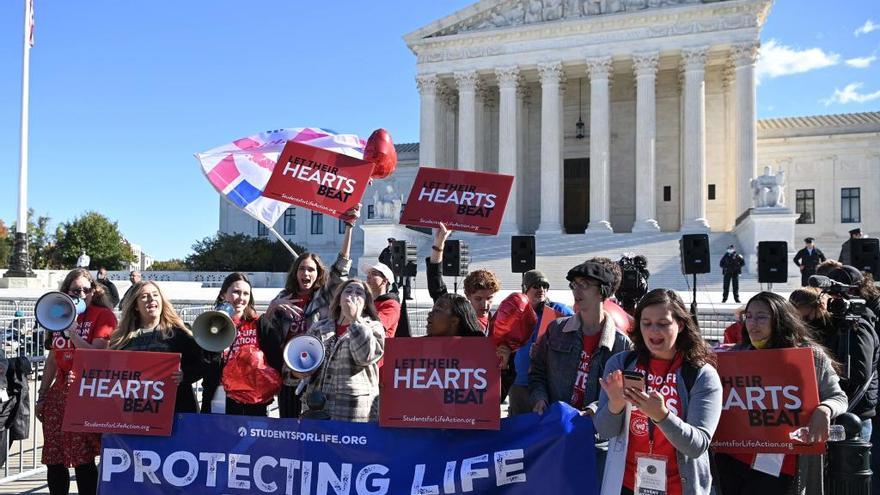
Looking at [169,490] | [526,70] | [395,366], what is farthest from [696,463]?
[526,70]

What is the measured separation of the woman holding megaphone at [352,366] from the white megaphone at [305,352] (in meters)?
0.22

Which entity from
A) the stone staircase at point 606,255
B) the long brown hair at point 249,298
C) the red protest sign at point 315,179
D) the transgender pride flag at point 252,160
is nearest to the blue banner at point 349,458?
the long brown hair at point 249,298

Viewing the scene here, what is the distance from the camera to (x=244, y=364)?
4.48m

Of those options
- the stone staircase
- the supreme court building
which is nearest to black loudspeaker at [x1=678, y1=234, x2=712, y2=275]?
the stone staircase

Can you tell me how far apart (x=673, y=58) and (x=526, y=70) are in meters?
7.77

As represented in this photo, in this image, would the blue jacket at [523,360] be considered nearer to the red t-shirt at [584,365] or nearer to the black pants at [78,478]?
the red t-shirt at [584,365]

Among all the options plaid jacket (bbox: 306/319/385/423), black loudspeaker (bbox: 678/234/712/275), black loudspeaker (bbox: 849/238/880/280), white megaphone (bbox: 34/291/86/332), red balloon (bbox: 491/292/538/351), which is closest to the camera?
plaid jacket (bbox: 306/319/385/423)

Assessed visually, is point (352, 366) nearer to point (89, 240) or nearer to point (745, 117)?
point (745, 117)

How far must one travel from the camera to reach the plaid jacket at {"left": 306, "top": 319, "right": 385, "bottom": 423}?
423cm

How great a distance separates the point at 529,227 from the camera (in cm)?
3953

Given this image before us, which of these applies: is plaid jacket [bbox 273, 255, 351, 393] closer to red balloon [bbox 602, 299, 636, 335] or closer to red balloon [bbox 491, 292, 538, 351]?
red balloon [bbox 491, 292, 538, 351]

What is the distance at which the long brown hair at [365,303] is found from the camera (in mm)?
4453

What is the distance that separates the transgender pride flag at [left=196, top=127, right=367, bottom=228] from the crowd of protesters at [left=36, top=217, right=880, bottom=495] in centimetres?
383

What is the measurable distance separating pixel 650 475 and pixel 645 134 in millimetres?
32766
